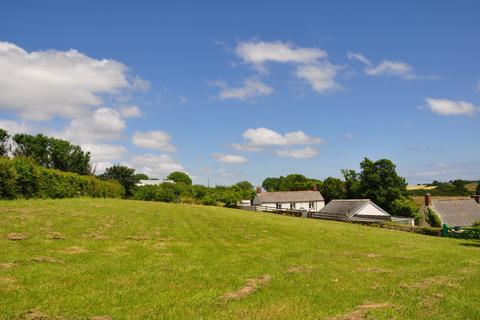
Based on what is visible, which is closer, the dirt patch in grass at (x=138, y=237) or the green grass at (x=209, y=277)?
the green grass at (x=209, y=277)

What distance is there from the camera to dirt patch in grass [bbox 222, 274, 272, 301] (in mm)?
11562

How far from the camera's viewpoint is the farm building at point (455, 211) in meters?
61.3

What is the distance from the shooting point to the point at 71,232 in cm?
2133

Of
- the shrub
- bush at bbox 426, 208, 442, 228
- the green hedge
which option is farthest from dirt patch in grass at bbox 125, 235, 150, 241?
bush at bbox 426, 208, 442, 228

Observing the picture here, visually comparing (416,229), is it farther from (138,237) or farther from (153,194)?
(153,194)

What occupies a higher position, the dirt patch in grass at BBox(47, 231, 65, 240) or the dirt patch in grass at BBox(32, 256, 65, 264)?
the dirt patch in grass at BBox(47, 231, 65, 240)

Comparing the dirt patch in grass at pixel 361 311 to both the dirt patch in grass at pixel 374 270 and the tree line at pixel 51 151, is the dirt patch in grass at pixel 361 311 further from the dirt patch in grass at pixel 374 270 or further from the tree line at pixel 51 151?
the tree line at pixel 51 151

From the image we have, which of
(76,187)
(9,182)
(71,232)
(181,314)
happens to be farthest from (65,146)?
(181,314)

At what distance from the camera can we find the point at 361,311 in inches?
408

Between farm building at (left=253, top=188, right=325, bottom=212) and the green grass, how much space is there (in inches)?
2827

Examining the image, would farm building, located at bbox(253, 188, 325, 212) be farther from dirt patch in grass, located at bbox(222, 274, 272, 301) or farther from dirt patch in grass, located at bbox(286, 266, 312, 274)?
dirt patch in grass, located at bbox(222, 274, 272, 301)

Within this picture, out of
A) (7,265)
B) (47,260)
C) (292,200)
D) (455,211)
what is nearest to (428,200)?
(455,211)

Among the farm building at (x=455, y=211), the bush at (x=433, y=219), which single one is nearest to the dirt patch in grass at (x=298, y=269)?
the bush at (x=433, y=219)

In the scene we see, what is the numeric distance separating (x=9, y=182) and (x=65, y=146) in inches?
2744
